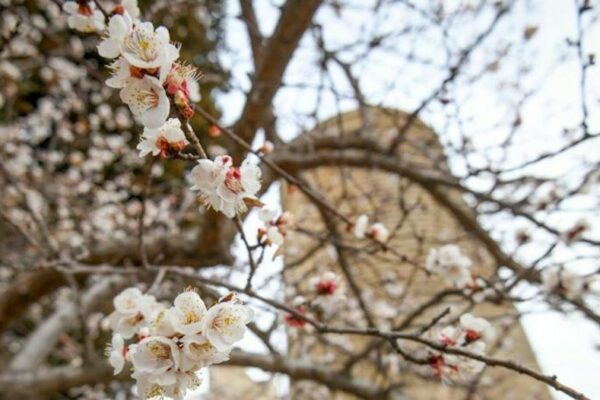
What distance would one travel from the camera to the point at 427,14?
2.82m

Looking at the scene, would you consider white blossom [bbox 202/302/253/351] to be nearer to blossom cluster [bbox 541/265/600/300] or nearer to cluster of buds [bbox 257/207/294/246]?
cluster of buds [bbox 257/207/294/246]

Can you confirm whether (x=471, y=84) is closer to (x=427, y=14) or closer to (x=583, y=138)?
(x=427, y=14)

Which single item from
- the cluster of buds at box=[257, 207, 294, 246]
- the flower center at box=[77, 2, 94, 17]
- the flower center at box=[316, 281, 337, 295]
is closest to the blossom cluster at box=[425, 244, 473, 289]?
the flower center at box=[316, 281, 337, 295]

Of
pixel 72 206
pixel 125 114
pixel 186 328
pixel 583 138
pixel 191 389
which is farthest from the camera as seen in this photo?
pixel 125 114

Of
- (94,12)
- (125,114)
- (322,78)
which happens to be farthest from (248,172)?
(125,114)

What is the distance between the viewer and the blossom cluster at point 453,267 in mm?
1867

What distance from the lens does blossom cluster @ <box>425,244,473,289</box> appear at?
1867 millimetres

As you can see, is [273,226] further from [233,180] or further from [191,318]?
[191,318]

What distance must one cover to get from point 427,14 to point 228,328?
98.9 inches

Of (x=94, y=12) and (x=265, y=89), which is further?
(x=265, y=89)

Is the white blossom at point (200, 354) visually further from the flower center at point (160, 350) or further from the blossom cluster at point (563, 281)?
the blossom cluster at point (563, 281)

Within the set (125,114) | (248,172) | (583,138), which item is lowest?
(248,172)

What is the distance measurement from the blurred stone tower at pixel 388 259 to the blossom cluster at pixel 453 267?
10 cm

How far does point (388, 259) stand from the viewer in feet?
6.98
